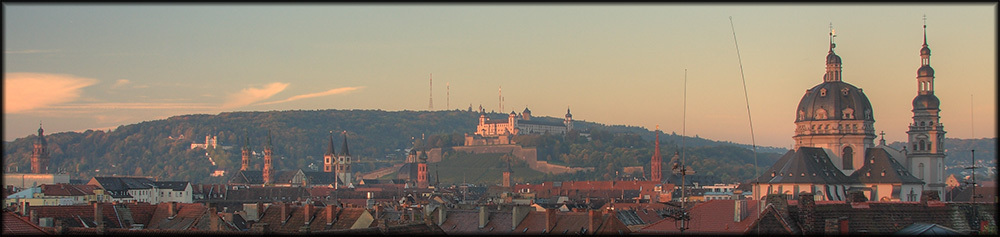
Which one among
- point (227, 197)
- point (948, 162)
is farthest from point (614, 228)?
point (227, 197)

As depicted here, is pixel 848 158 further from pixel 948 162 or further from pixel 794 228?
pixel 794 228

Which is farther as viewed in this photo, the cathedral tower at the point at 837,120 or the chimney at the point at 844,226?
the cathedral tower at the point at 837,120

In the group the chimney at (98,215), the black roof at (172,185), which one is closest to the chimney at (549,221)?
the chimney at (98,215)

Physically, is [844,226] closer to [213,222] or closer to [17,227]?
[17,227]

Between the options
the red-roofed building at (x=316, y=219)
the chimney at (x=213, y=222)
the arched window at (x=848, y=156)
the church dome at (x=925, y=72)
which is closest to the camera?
the chimney at (x=213, y=222)

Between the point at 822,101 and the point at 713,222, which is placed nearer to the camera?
the point at 713,222

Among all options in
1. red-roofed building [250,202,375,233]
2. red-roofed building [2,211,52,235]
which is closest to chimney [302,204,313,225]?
red-roofed building [250,202,375,233]

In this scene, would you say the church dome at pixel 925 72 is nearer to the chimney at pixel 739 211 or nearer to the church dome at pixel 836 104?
the church dome at pixel 836 104
